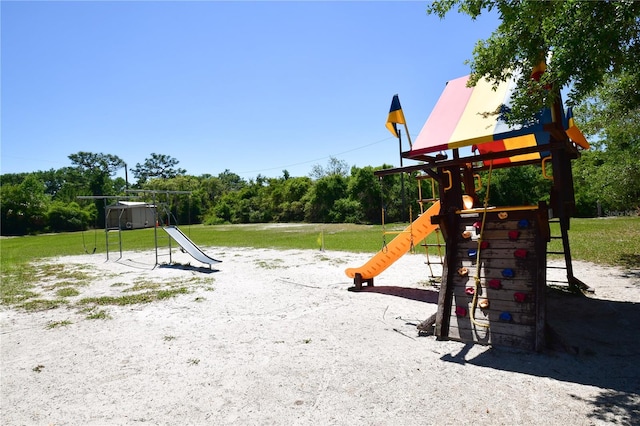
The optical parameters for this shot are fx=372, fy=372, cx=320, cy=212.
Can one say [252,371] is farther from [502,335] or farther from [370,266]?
[370,266]

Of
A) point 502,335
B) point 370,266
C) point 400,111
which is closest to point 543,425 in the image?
point 502,335

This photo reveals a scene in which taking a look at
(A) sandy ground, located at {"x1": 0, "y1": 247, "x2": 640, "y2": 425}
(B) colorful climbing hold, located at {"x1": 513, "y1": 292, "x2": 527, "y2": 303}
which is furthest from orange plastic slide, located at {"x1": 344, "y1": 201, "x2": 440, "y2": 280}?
(B) colorful climbing hold, located at {"x1": 513, "y1": 292, "x2": 527, "y2": 303}

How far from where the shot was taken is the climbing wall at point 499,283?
5.04m

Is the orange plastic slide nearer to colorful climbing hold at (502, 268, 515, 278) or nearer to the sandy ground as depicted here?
the sandy ground

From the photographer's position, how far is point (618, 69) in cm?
388

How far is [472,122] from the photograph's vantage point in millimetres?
6145

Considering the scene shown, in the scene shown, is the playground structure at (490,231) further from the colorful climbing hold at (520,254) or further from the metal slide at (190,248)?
the metal slide at (190,248)

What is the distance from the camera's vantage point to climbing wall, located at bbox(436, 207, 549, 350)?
5043 mm

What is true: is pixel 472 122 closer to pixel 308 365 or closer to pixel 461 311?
pixel 461 311

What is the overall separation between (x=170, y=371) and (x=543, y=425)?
4.20m

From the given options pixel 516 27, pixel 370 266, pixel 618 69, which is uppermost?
pixel 516 27

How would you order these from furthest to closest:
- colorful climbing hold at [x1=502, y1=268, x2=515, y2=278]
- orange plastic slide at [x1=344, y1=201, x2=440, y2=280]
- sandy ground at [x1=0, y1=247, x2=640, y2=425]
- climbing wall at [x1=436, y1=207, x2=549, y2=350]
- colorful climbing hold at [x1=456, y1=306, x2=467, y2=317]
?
1. orange plastic slide at [x1=344, y1=201, x2=440, y2=280]
2. colorful climbing hold at [x1=456, y1=306, x2=467, y2=317]
3. colorful climbing hold at [x1=502, y1=268, x2=515, y2=278]
4. climbing wall at [x1=436, y1=207, x2=549, y2=350]
5. sandy ground at [x1=0, y1=247, x2=640, y2=425]

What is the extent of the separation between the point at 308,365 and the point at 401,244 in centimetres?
469

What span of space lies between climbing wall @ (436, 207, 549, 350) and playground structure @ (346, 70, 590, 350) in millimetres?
12
